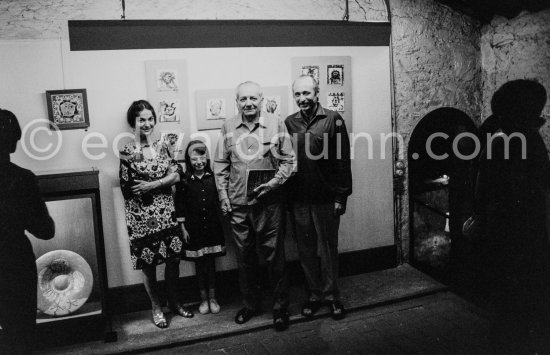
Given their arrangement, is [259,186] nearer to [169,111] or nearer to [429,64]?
[169,111]

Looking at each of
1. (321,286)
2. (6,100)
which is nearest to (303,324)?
(321,286)

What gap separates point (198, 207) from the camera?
14.2ft

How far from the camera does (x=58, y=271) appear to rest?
13.0 feet

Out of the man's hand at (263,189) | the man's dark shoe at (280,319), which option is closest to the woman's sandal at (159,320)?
the man's dark shoe at (280,319)

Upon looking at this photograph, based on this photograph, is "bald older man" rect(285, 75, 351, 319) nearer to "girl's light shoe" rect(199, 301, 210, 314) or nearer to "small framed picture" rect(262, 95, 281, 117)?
"small framed picture" rect(262, 95, 281, 117)

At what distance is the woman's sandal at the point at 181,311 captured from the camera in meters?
4.40

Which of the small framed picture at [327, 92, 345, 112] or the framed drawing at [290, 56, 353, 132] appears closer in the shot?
the framed drawing at [290, 56, 353, 132]

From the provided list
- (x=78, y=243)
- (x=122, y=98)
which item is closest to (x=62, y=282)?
(x=78, y=243)

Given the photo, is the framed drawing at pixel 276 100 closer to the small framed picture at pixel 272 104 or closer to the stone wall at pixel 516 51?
the small framed picture at pixel 272 104

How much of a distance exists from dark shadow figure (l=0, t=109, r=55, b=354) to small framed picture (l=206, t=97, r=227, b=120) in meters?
2.00

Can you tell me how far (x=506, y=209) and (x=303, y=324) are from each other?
6.82 feet

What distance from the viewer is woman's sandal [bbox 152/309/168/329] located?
420 cm

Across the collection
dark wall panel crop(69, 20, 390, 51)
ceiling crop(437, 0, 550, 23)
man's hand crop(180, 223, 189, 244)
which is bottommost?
man's hand crop(180, 223, 189, 244)

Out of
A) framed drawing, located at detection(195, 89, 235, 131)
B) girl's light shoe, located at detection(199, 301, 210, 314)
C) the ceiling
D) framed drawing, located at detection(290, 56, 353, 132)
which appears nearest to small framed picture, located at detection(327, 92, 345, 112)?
framed drawing, located at detection(290, 56, 353, 132)
